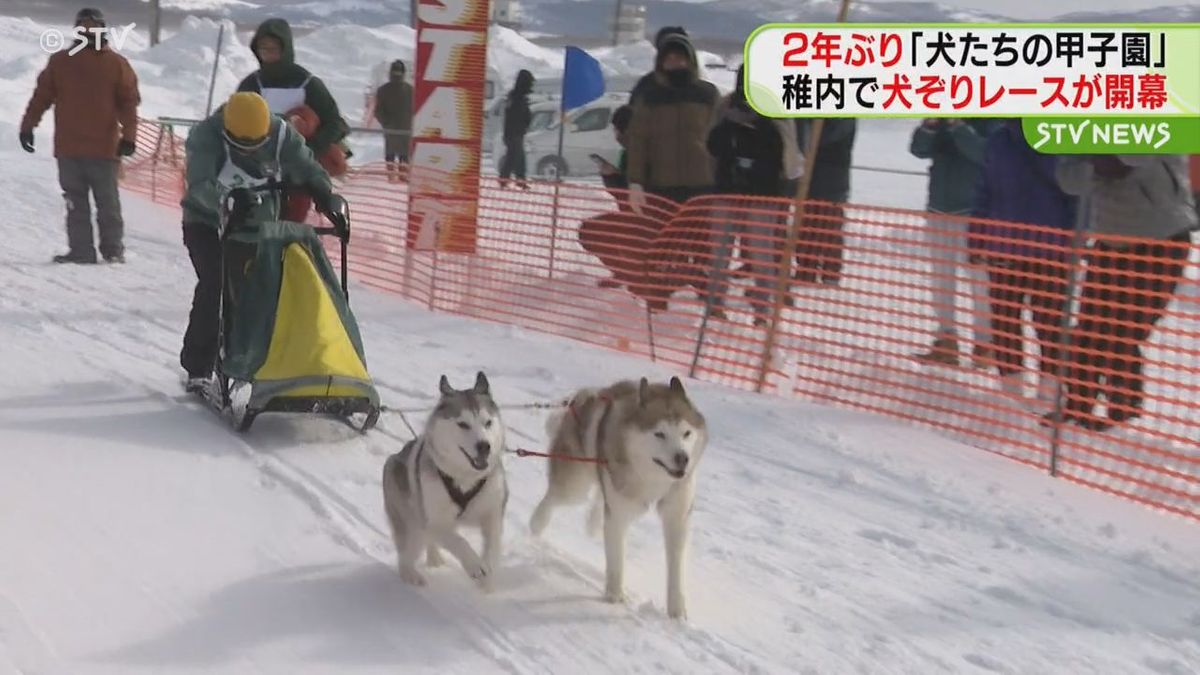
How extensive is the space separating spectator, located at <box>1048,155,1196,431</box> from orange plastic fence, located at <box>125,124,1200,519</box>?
0.04ft

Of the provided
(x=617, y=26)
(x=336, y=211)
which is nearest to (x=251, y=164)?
(x=336, y=211)

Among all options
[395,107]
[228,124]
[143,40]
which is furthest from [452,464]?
[143,40]

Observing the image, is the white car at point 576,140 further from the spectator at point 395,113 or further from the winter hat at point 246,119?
the winter hat at point 246,119

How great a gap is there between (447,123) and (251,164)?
413cm

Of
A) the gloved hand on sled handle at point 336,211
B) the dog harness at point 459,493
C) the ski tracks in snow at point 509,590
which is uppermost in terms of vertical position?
the gloved hand on sled handle at point 336,211

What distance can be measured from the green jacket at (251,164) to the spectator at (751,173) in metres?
2.74

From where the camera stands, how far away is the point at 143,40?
40281 millimetres

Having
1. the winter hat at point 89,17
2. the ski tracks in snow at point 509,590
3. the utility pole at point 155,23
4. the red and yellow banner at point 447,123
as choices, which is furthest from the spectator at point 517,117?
the utility pole at point 155,23

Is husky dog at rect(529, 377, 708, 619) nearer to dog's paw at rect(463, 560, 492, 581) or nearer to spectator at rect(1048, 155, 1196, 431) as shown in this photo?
dog's paw at rect(463, 560, 492, 581)

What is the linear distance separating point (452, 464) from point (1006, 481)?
282 centimetres

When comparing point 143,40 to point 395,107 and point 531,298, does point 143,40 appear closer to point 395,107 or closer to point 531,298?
point 395,107

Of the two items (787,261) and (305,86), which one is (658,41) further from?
(305,86)

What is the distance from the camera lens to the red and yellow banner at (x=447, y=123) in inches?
389

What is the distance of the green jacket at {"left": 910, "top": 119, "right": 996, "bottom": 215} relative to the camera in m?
8.49
